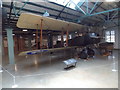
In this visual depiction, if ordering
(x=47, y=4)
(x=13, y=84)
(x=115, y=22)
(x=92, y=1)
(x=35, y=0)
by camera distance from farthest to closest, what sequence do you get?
(x=115, y=22), (x=92, y=1), (x=47, y=4), (x=35, y=0), (x=13, y=84)

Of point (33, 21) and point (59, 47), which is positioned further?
point (59, 47)

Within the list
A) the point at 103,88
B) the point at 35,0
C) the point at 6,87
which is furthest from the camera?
the point at 35,0

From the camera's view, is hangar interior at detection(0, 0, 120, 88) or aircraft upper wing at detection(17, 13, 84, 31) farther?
aircraft upper wing at detection(17, 13, 84, 31)

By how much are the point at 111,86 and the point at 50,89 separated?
1.91 metres

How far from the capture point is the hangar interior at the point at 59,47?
126 inches

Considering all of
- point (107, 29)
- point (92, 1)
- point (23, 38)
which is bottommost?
point (23, 38)

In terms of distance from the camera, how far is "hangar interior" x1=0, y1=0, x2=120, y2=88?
3211 mm

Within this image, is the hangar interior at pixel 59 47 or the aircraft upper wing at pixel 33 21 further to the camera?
the aircraft upper wing at pixel 33 21

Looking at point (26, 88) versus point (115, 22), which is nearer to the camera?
point (26, 88)

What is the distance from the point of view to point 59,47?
7684 millimetres

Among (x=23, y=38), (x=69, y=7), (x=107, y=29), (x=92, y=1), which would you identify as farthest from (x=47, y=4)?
(x=107, y=29)

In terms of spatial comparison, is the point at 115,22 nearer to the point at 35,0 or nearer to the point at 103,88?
the point at 35,0

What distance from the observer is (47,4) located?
6.15 metres

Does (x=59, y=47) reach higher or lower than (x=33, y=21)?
lower
